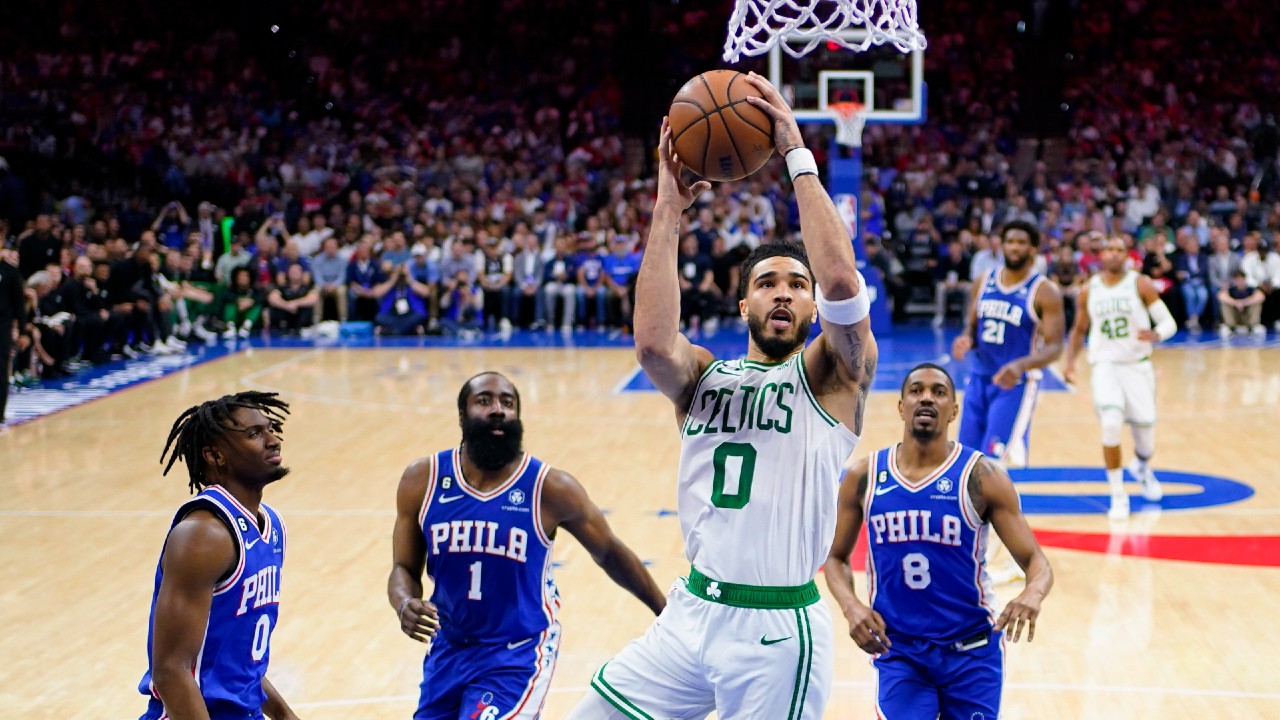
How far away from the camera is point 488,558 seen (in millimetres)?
4445

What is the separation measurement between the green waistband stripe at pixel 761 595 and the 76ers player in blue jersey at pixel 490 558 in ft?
→ 2.68

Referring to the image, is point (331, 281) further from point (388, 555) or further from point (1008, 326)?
point (1008, 326)

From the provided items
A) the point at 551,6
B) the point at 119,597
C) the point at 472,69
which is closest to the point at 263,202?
the point at 472,69

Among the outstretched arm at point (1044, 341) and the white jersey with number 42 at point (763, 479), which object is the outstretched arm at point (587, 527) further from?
the outstretched arm at point (1044, 341)

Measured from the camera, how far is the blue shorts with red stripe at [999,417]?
313 inches

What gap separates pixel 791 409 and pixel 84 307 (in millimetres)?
13312

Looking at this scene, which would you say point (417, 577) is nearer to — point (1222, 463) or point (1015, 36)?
point (1222, 463)

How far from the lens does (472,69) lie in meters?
25.8

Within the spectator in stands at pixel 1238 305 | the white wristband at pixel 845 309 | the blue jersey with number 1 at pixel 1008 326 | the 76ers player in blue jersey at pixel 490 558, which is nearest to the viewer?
the white wristband at pixel 845 309

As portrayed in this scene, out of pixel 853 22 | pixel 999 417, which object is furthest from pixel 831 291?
pixel 999 417

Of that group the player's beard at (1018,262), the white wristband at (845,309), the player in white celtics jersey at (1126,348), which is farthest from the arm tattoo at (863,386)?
the player in white celtics jersey at (1126,348)

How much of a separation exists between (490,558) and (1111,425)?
222 inches

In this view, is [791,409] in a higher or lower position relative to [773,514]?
higher

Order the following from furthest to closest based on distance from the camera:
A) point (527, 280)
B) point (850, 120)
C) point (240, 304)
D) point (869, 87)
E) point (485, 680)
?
point (527, 280) < point (240, 304) < point (869, 87) < point (850, 120) < point (485, 680)
